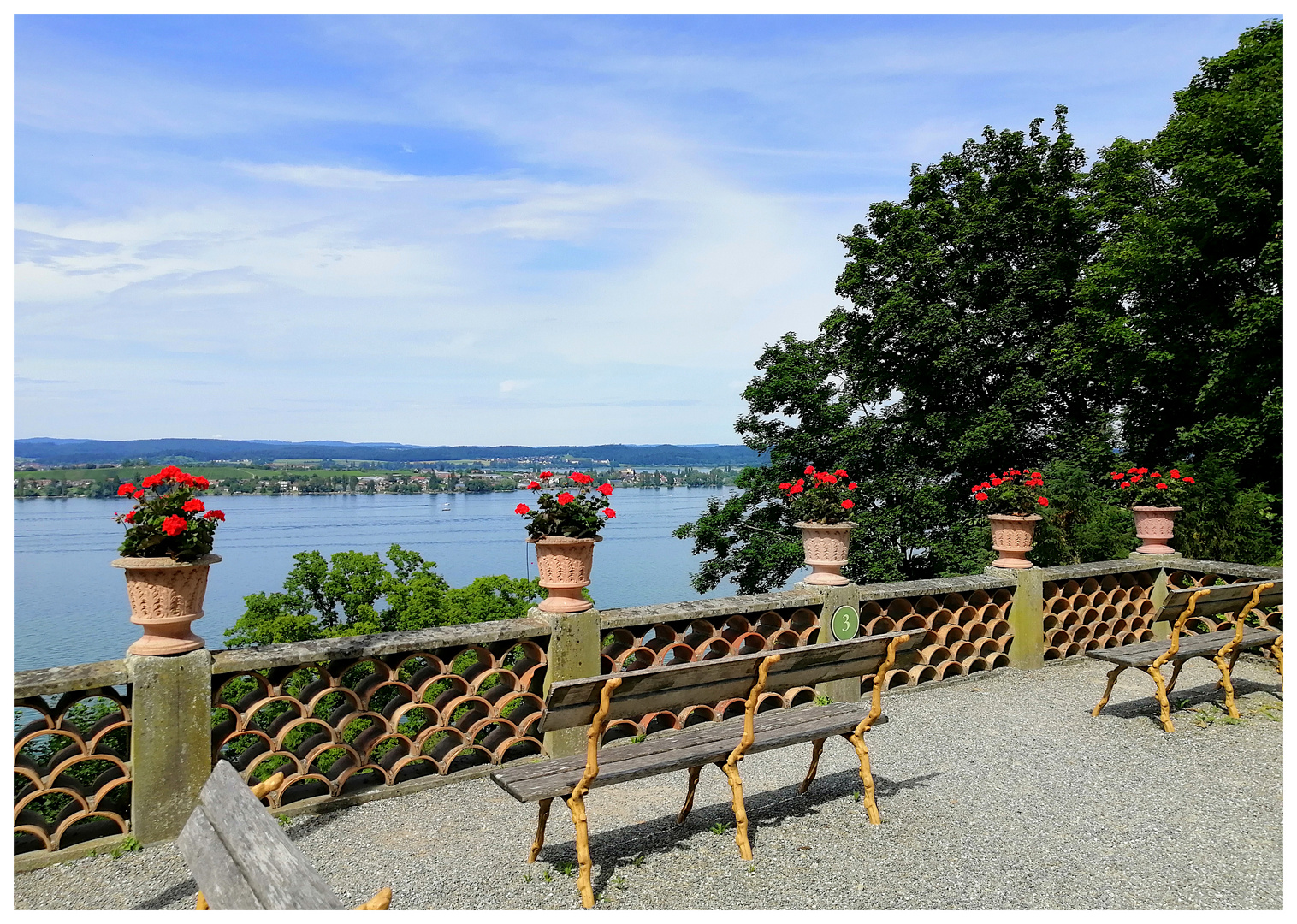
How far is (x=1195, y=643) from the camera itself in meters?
6.36

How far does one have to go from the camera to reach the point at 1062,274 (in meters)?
19.1

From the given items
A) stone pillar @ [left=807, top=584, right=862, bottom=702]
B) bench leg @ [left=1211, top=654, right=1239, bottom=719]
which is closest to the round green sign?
stone pillar @ [left=807, top=584, right=862, bottom=702]

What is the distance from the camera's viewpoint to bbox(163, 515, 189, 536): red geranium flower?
394 centimetres

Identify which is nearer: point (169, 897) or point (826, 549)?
point (169, 897)

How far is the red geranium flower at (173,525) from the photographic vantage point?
12.9ft

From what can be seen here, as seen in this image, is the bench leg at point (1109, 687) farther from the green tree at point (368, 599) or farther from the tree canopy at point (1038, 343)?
the green tree at point (368, 599)

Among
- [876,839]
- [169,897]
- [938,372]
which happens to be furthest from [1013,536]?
[938,372]

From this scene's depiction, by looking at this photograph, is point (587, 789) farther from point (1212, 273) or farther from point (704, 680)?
point (1212, 273)

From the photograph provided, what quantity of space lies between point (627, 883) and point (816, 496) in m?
3.39

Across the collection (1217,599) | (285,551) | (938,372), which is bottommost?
(285,551)

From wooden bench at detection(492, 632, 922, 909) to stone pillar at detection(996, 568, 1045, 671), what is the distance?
347 centimetres

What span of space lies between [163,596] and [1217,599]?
628cm

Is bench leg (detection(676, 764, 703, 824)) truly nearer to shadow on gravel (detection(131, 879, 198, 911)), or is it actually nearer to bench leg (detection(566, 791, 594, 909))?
bench leg (detection(566, 791, 594, 909))
